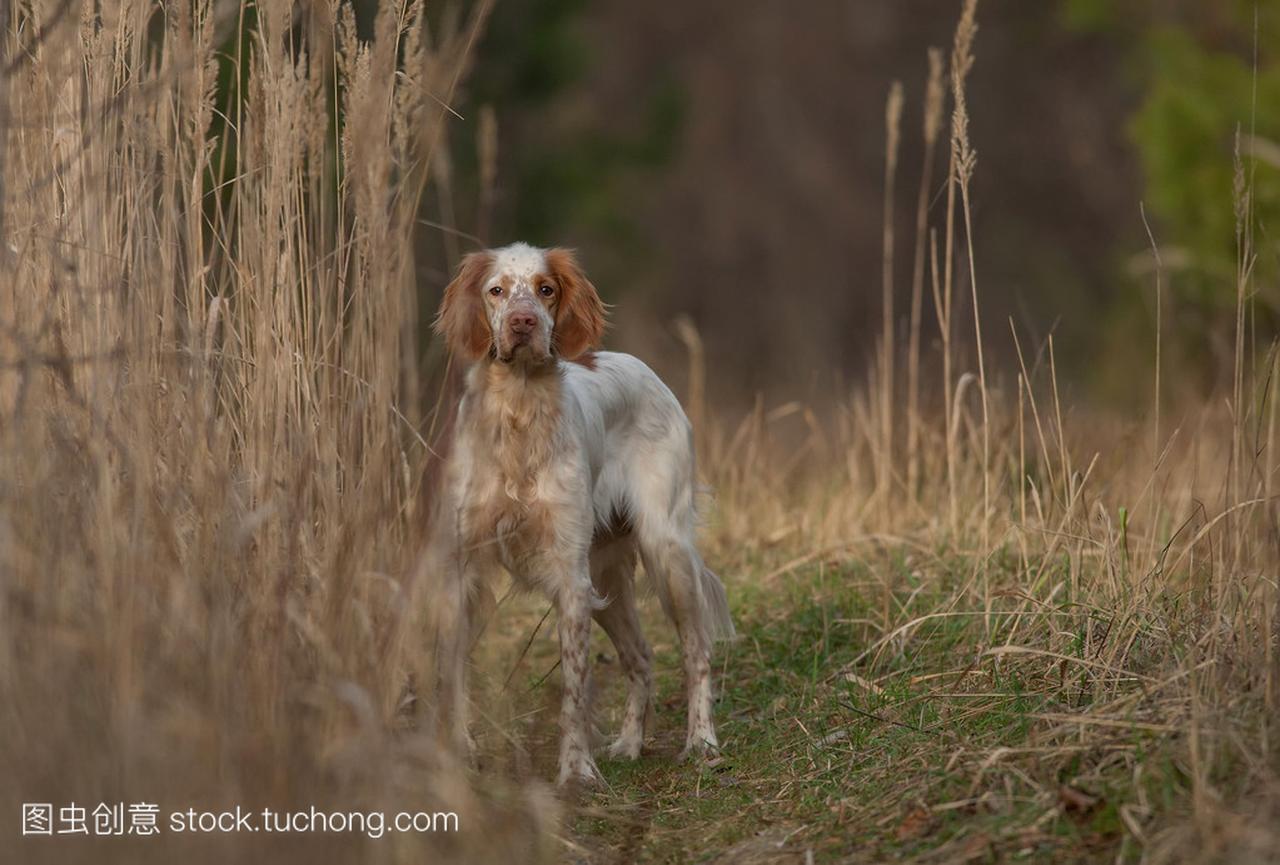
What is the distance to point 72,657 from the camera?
2.30m

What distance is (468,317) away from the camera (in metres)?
3.58

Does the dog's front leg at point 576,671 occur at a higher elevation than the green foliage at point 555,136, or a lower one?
lower

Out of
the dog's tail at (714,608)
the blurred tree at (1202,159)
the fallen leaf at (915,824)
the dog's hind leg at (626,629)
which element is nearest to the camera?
the fallen leaf at (915,824)

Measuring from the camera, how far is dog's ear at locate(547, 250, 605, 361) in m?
3.64

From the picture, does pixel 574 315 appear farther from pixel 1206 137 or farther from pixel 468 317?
pixel 1206 137

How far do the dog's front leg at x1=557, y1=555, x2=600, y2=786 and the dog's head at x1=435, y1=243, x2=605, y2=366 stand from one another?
498 millimetres

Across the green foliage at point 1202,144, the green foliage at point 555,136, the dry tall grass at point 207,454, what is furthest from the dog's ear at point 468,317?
A: the green foliage at point 555,136

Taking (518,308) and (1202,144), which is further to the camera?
(1202,144)

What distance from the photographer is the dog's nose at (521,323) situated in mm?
3465

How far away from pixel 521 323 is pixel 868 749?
1.16m

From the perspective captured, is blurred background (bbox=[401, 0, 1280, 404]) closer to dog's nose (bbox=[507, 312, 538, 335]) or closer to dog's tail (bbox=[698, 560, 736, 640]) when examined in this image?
dog's tail (bbox=[698, 560, 736, 640])

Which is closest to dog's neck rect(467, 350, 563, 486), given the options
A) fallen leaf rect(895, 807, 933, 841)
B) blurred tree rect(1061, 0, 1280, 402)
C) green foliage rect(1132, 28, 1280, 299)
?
fallen leaf rect(895, 807, 933, 841)

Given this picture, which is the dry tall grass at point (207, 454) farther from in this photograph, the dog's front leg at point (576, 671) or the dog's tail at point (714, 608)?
the dog's tail at point (714, 608)

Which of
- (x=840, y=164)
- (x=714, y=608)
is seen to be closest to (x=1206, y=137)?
(x=714, y=608)
